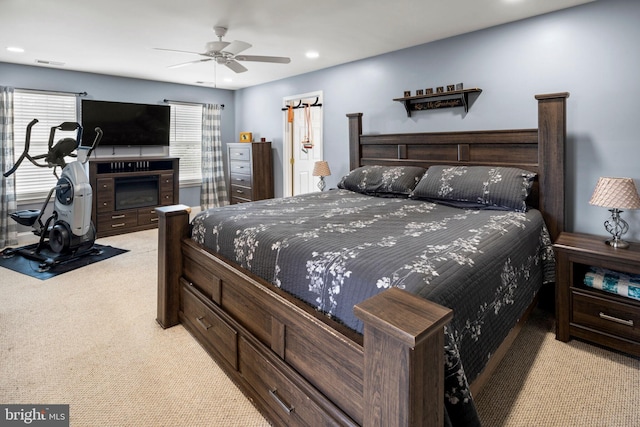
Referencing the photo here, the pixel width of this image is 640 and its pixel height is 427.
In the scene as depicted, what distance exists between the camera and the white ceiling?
9.30 feet

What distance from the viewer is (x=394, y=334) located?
0.94 m

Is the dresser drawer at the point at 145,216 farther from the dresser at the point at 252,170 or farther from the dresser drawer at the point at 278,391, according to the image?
the dresser drawer at the point at 278,391

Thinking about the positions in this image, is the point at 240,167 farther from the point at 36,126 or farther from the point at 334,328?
the point at 334,328

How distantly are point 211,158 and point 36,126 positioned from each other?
8.47 ft

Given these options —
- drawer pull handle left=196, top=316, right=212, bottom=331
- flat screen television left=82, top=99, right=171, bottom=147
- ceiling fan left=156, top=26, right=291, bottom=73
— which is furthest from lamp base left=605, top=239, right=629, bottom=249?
flat screen television left=82, top=99, right=171, bottom=147

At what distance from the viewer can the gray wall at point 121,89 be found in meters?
4.79

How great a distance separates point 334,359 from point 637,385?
1.85m

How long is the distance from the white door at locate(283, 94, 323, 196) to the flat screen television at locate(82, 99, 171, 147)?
2117 mm

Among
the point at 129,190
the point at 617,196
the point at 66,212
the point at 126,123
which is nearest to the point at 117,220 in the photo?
the point at 129,190

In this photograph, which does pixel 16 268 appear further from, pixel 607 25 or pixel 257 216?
pixel 607 25

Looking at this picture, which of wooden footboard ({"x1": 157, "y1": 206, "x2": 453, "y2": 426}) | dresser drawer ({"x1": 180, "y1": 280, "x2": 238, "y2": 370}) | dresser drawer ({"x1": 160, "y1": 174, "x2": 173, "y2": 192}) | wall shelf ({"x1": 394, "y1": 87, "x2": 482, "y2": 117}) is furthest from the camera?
dresser drawer ({"x1": 160, "y1": 174, "x2": 173, "y2": 192})

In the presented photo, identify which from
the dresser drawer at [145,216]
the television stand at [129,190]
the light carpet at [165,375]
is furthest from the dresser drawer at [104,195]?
the light carpet at [165,375]

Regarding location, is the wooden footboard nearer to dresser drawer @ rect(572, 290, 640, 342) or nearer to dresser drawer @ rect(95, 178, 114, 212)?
dresser drawer @ rect(572, 290, 640, 342)

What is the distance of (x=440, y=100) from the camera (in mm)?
3648
